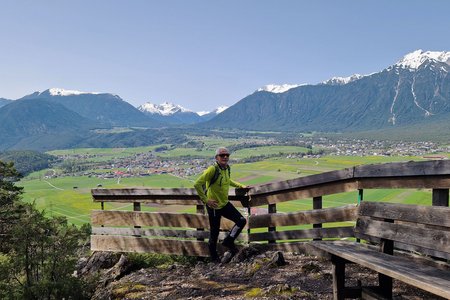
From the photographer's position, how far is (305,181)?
7168mm

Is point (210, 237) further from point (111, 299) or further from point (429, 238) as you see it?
point (429, 238)

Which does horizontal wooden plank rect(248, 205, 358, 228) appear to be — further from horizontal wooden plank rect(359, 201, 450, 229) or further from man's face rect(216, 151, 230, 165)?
man's face rect(216, 151, 230, 165)

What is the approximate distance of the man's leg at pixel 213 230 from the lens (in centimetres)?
793

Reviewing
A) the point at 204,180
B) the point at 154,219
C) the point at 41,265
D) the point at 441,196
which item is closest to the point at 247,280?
the point at 204,180

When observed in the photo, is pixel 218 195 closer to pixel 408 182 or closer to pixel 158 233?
pixel 158 233

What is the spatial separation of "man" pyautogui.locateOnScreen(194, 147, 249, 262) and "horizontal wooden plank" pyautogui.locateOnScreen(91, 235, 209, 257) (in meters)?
0.61

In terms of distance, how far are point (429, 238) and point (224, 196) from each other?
14.9ft

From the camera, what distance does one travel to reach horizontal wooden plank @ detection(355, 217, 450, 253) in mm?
3594

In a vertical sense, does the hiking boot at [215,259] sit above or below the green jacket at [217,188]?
below

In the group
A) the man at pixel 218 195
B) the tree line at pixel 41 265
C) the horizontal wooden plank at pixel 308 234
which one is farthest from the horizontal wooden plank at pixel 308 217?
the tree line at pixel 41 265

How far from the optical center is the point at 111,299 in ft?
22.3

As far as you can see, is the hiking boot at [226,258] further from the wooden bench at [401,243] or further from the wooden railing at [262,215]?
the wooden bench at [401,243]

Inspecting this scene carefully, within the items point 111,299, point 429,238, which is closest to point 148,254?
point 111,299

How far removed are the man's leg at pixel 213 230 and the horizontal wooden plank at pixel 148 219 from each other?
0.50 metres
